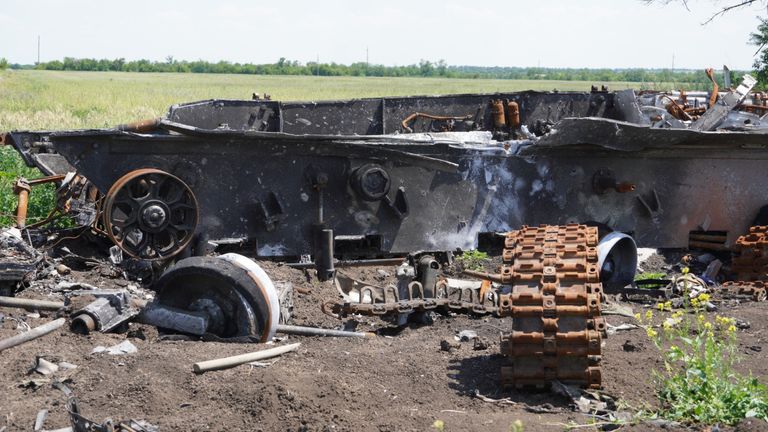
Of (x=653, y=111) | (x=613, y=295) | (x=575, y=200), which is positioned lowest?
(x=613, y=295)

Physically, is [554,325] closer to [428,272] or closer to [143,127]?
[428,272]

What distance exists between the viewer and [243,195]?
914 centimetres

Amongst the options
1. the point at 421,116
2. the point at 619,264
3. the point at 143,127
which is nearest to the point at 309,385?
the point at 143,127

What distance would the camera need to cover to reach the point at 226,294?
290 inches

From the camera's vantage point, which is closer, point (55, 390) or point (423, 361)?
point (55, 390)

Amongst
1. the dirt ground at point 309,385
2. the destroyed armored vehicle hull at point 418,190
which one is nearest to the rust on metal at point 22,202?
the destroyed armored vehicle hull at point 418,190

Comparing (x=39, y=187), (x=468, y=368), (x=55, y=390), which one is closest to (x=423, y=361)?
(x=468, y=368)

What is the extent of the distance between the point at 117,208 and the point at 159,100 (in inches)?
1310

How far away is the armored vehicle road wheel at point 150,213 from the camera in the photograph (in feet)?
27.9

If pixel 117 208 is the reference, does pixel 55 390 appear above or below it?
below

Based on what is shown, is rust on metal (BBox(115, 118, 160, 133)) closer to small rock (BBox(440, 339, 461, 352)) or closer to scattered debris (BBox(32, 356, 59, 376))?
scattered debris (BBox(32, 356, 59, 376))

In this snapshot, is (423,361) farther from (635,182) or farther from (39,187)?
(39,187)

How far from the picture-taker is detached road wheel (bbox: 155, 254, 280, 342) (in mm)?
7234

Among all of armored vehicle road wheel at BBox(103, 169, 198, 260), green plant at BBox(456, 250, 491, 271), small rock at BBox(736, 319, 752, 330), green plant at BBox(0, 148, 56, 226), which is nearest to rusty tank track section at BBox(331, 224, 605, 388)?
small rock at BBox(736, 319, 752, 330)
